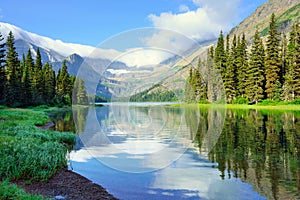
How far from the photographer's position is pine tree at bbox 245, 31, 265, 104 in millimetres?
54156

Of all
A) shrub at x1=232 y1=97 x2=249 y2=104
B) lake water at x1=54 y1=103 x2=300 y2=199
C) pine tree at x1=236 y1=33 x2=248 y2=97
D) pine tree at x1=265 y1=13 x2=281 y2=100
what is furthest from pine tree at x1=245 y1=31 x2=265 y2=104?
lake water at x1=54 y1=103 x2=300 y2=199

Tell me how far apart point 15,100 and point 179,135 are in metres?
48.5

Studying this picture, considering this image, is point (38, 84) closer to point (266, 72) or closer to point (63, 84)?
point (63, 84)

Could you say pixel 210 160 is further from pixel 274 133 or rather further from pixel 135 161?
pixel 274 133

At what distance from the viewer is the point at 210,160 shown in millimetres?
12219

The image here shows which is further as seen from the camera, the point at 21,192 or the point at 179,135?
the point at 179,135

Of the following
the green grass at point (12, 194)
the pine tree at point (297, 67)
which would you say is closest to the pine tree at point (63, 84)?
the pine tree at point (297, 67)

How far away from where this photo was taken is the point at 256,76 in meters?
55.7

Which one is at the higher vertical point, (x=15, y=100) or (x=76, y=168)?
(x=15, y=100)

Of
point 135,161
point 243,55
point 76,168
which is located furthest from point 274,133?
point 243,55

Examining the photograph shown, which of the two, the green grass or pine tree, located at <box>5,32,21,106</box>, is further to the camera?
pine tree, located at <box>5,32,21,106</box>

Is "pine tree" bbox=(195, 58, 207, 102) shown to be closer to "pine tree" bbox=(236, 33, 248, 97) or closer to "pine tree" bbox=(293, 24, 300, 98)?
"pine tree" bbox=(293, 24, 300, 98)

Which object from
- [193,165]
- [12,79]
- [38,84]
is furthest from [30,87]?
[193,165]

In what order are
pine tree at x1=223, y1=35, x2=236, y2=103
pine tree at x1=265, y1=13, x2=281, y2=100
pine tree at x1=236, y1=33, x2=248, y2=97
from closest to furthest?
1. pine tree at x1=265, y1=13, x2=281, y2=100
2. pine tree at x1=236, y1=33, x2=248, y2=97
3. pine tree at x1=223, y1=35, x2=236, y2=103
